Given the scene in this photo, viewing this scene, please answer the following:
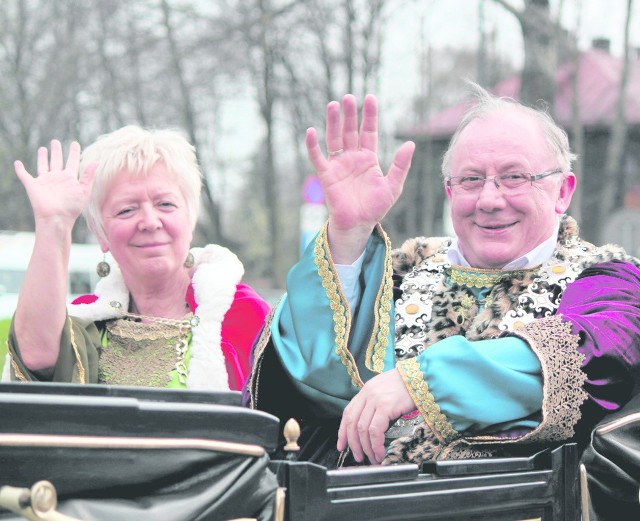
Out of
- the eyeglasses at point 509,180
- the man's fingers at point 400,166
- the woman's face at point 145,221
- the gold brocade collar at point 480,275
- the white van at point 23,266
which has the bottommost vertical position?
the white van at point 23,266

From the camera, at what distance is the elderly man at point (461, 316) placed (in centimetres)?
212

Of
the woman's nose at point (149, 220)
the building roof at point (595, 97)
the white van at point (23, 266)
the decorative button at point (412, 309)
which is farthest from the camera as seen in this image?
the building roof at point (595, 97)

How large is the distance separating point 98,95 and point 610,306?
57.7ft

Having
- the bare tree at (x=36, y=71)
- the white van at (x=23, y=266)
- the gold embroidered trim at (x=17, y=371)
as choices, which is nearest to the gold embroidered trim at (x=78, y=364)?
the gold embroidered trim at (x=17, y=371)

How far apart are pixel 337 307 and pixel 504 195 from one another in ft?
1.85

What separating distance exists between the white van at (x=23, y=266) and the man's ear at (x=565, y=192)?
8591 mm

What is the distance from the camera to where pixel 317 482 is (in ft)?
5.62

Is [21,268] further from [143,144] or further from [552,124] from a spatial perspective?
[552,124]

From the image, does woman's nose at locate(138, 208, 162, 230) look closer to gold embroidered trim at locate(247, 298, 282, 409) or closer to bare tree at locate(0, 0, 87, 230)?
gold embroidered trim at locate(247, 298, 282, 409)

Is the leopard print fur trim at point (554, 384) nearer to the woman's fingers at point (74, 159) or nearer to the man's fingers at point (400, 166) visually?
the man's fingers at point (400, 166)

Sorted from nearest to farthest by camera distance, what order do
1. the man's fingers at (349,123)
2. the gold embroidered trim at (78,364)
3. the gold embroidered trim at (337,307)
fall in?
the man's fingers at (349,123)
the gold embroidered trim at (337,307)
the gold embroidered trim at (78,364)

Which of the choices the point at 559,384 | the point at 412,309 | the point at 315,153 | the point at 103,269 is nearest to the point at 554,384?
the point at 559,384

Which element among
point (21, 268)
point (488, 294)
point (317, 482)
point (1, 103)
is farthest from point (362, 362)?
point (1, 103)

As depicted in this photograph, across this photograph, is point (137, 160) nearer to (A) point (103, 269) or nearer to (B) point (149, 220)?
(B) point (149, 220)
